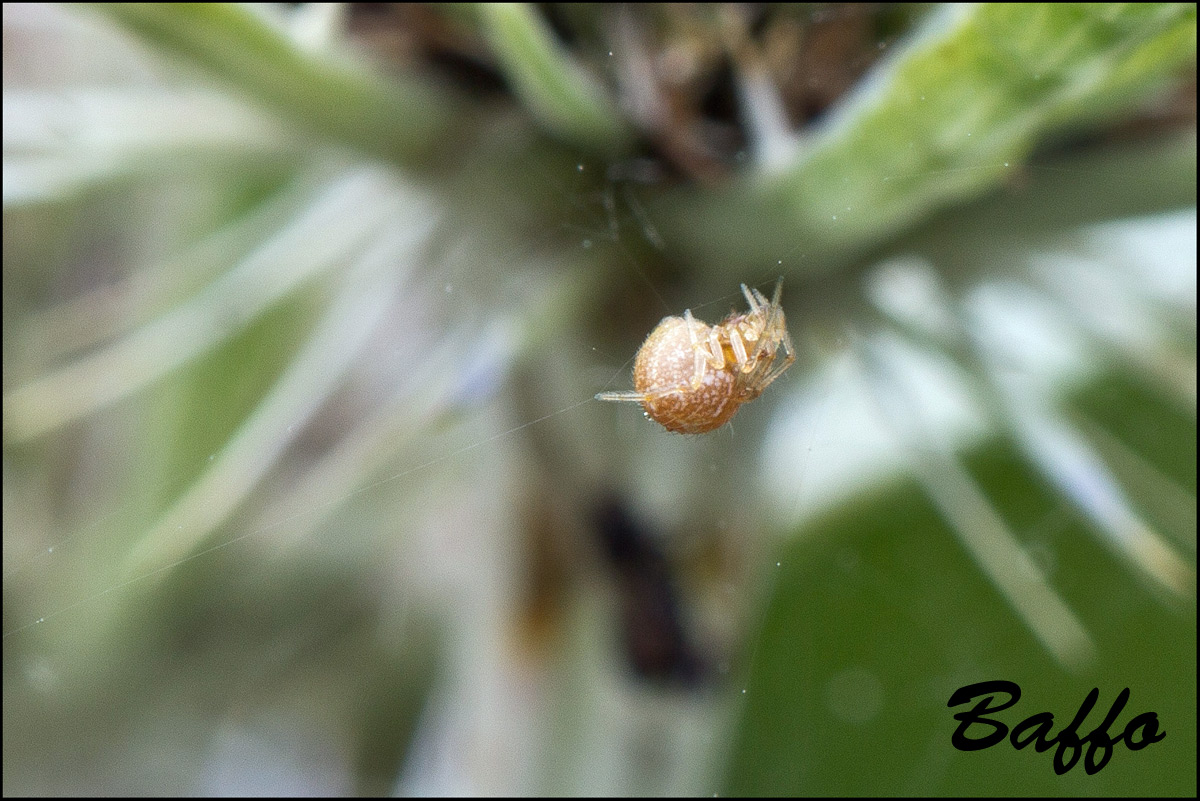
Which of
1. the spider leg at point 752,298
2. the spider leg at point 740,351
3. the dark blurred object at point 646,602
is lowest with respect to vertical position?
the dark blurred object at point 646,602

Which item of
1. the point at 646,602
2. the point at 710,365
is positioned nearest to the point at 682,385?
the point at 710,365

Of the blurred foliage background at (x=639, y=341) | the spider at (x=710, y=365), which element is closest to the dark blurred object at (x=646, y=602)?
the blurred foliage background at (x=639, y=341)

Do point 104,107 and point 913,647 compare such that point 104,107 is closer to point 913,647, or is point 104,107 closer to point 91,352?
point 91,352

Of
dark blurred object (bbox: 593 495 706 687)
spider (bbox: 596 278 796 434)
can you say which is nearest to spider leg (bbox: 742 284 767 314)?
spider (bbox: 596 278 796 434)

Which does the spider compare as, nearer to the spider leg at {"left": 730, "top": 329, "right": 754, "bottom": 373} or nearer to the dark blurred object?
the spider leg at {"left": 730, "top": 329, "right": 754, "bottom": 373}

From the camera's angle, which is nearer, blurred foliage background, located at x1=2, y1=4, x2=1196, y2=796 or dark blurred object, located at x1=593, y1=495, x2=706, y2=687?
blurred foliage background, located at x1=2, y1=4, x2=1196, y2=796

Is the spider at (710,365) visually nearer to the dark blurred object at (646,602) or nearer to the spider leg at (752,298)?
the spider leg at (752,298)
